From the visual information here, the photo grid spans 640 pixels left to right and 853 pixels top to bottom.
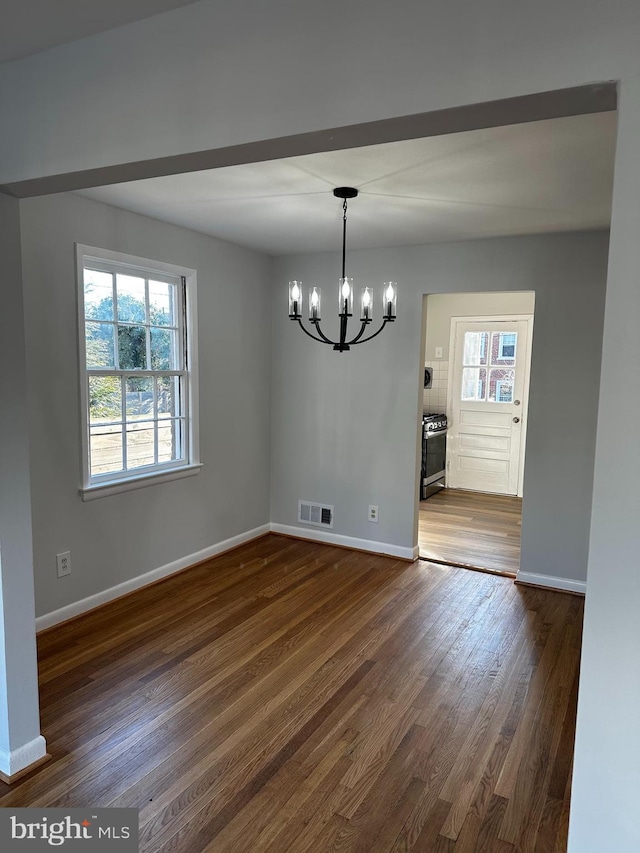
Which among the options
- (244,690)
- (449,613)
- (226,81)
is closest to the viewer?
(226,81)

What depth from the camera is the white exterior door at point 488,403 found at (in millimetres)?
6656

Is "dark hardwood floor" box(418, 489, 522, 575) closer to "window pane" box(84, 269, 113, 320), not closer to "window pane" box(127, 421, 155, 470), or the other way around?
"window pane" box(127, 421, 155, 470)

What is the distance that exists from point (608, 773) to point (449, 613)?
2.50 metres

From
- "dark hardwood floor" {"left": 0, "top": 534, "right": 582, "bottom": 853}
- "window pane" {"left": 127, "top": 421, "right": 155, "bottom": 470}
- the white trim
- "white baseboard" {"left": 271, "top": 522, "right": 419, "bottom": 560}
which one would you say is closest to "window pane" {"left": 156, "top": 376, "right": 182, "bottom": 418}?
"window pane" {"left": 127, "top": 421, "right": 155, "bottom": 470}

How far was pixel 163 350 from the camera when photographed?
394 centimetres

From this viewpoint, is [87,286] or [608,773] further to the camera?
[87,286]

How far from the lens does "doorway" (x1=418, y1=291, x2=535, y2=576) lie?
6562 millimetres

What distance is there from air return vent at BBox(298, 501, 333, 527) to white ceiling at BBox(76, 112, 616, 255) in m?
2.24

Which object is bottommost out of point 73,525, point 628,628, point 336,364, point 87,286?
point 73,525

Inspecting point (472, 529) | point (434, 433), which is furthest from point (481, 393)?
point (472, 529)

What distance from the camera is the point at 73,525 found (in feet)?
10.9

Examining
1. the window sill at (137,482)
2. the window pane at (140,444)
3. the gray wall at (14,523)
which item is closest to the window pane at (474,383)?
the window sill at (137,482)

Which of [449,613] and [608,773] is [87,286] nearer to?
[449,613]

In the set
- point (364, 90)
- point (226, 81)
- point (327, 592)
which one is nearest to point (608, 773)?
point (364, 90)
